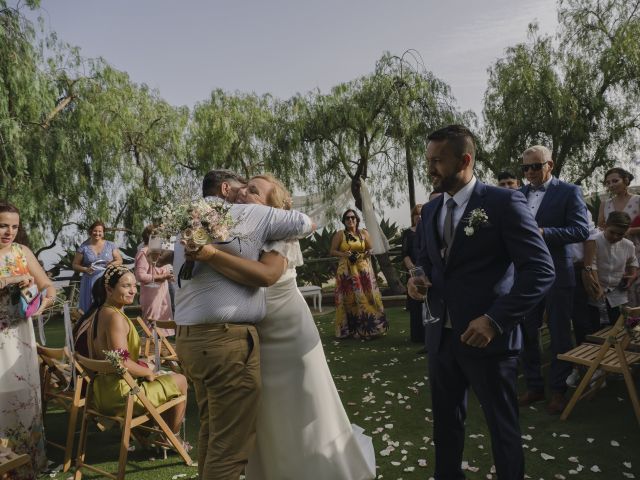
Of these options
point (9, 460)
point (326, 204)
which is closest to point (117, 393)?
point (9, 460)

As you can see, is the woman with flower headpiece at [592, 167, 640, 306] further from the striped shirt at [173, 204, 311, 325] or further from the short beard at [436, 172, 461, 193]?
the striped shirt at [173, 204, 311, 325]

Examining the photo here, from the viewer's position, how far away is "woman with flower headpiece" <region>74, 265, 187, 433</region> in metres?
4.18

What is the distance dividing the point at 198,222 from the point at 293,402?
1428 mm

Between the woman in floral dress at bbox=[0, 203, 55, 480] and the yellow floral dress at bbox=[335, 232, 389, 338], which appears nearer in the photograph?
the woman in floral dress at bbox=[0, 203, 55, 480]

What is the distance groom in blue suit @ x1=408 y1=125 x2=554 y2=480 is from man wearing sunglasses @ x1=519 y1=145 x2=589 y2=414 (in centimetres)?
194

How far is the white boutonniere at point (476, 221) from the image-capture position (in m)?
2.66

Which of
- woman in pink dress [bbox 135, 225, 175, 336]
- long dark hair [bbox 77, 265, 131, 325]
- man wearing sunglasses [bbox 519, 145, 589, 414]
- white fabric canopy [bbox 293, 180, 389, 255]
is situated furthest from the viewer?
white fabric canopy [bbox 293, 180, 389, 255]

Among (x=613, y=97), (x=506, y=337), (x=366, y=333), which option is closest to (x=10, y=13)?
(x=366, y=333)

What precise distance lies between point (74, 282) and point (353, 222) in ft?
30.4

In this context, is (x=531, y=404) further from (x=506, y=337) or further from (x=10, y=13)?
(x=10, y=13)

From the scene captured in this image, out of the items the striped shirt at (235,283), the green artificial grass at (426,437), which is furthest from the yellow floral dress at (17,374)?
the striped shirt at (235,283)

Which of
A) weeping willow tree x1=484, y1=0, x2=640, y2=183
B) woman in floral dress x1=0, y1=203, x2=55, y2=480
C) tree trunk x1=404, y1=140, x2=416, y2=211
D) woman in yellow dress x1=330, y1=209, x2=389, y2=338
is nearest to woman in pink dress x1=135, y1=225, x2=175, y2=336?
woman in yellow dress x1=330, y1=209, x2=389, y2=338

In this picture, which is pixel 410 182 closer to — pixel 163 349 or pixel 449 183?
pixel 163 349

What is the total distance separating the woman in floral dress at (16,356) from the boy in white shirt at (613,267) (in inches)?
216
